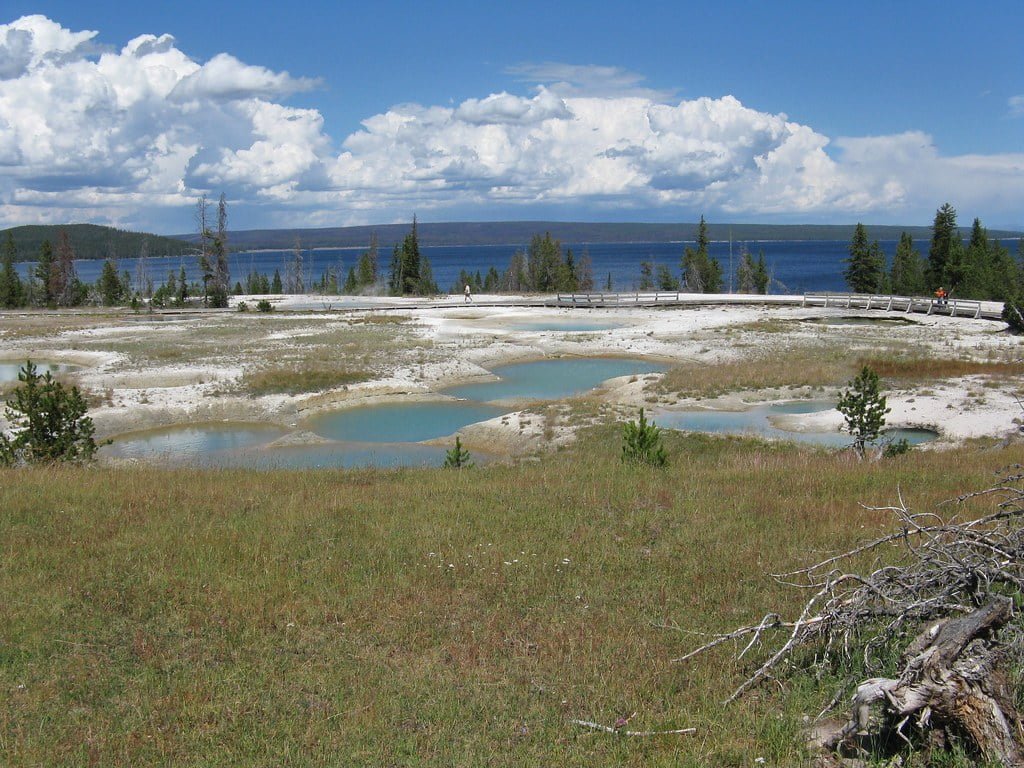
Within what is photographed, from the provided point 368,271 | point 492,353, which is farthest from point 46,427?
point 368,271

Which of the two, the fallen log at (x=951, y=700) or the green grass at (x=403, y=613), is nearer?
the fallen log at (x=951, y=700)

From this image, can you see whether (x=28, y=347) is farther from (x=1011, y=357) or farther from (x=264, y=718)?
(x=1011, y=357)

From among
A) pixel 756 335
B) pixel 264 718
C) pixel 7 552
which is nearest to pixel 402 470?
pixel 7 552

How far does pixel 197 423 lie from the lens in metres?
31.8

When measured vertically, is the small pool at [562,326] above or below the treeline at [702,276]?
below

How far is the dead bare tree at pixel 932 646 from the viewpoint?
529cm

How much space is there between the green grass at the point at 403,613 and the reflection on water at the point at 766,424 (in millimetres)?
11615

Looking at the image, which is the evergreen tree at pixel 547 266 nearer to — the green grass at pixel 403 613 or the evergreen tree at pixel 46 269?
the evergreen tree at pixel 46 269

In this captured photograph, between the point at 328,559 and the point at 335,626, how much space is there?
2073 millimetres

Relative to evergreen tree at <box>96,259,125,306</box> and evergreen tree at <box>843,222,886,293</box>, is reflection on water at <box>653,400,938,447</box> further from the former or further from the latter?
evergreen tree at <box>96,259,125,306</box>

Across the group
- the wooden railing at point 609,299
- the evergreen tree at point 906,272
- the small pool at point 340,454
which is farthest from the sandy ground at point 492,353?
the evergreen tree at point 906,272

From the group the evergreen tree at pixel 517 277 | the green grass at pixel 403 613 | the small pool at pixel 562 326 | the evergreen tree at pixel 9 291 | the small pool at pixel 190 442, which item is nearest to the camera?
the green grass at pixel 403 613

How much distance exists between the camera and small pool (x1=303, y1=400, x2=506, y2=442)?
29766 millimetres

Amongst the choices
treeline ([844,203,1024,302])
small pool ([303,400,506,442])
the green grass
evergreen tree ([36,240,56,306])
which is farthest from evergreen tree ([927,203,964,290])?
evergreen tree ([36,240,56,306])
